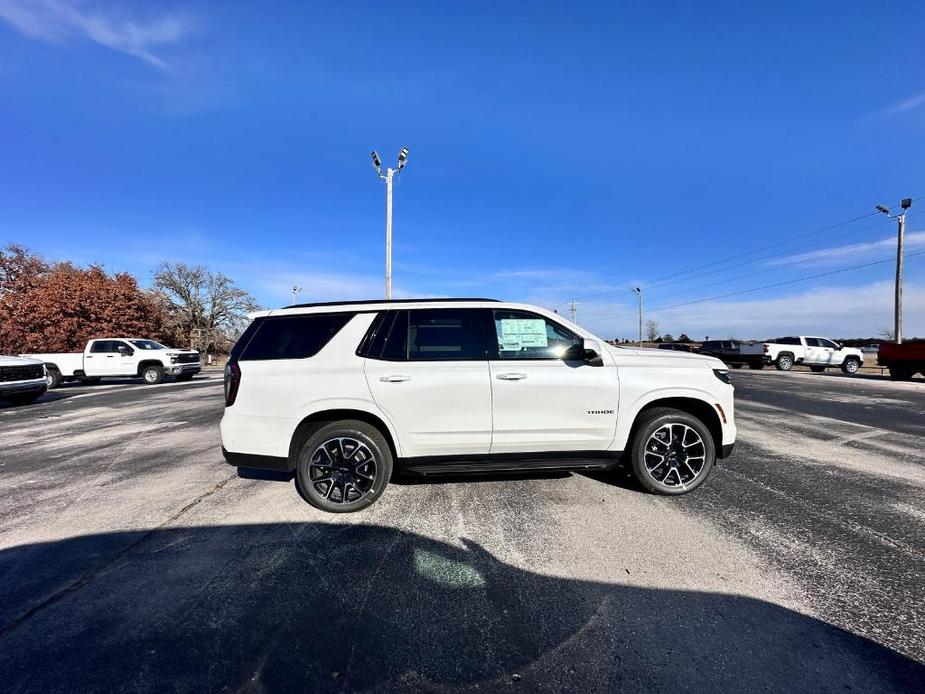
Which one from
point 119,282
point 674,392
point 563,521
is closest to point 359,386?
point 563,521

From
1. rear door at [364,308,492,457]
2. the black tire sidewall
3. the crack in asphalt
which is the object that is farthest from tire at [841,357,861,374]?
the crack in asphalt

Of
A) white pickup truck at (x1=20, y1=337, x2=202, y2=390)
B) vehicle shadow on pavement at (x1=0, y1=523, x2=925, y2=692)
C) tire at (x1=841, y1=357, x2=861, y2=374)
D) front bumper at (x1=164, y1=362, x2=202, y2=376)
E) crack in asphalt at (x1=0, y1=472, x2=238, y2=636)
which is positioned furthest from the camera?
tire at (x1=841, y1=357, x2=861, y2=374)

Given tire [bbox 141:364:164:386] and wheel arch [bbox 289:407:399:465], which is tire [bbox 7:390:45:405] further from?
wheel arch [bbox 289:407:399:465]

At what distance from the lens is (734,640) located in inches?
84.8

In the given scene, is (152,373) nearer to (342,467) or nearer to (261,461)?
(261,461)

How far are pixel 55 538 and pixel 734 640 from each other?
4833 mm

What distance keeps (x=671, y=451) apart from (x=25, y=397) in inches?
646

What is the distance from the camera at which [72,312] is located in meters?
26.4

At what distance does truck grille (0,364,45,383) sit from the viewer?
10930mm

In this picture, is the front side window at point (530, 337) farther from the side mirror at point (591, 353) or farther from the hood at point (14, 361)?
the hood at point (14, 361)

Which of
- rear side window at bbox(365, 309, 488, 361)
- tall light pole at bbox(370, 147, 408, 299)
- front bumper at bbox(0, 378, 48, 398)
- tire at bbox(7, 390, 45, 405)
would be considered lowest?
tire at bbox(7, 390, 45, 405)

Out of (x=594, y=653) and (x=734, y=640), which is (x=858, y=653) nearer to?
(x=734, y=640)

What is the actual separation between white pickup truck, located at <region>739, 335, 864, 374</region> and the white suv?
25.4 metres

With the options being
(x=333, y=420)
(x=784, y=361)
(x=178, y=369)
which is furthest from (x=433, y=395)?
(x=784, y=361)
